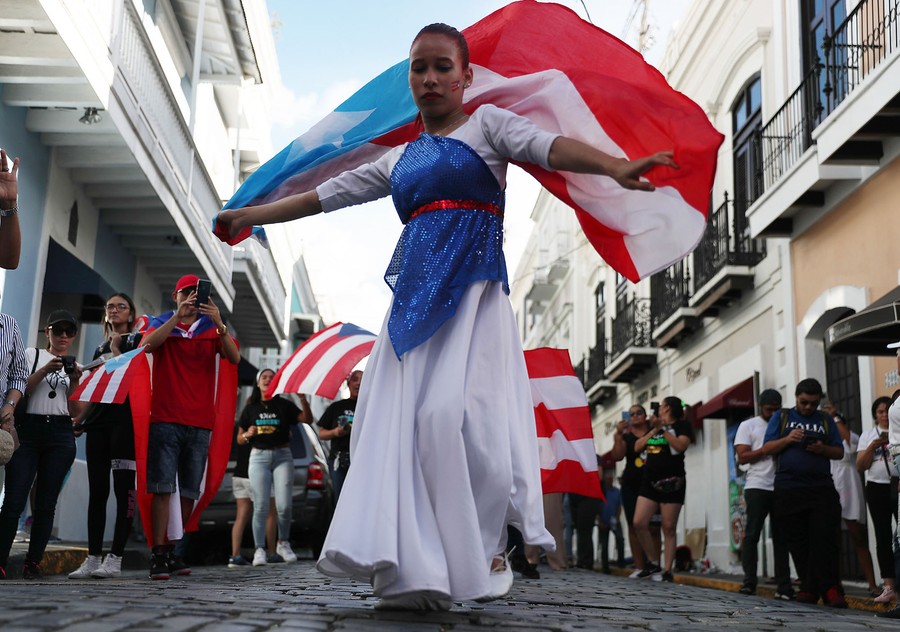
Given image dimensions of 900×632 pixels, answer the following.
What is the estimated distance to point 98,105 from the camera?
39.7 ft

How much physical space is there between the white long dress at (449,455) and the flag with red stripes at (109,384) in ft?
11.8

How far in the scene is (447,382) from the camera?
4238mm

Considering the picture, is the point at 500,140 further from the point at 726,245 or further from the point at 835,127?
the point at 726,245

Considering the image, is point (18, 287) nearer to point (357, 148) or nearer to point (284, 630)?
point (357, 148)

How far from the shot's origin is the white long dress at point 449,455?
13.1 ft

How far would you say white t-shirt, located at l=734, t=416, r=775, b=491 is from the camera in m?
10.4

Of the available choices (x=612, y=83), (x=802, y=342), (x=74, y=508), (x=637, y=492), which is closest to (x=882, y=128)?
(x=802, y=342)

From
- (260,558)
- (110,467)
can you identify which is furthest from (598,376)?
(110,467)

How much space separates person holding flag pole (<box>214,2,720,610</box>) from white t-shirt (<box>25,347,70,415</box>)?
12.5 feet

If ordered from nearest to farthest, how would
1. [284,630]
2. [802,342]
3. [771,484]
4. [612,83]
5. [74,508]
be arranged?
[284,630] < [612,83] < [771,484] < [74,508] < [802,342]

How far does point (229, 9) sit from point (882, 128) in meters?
10.9

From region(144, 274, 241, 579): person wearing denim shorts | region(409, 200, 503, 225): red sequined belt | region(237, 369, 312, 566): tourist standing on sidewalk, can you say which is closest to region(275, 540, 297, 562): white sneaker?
region(237, 369, 312, 566): tourist standing on sidewalk

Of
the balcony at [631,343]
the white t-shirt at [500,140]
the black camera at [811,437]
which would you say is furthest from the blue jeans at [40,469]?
the balcony at [631,343]

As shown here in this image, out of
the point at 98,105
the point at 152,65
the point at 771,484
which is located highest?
the point at 152,65
